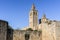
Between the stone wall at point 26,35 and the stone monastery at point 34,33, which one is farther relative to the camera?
the stone wall at point 26,35

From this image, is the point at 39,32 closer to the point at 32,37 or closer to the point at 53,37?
the point at 32,37

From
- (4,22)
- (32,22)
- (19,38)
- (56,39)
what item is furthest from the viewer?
(32,22)

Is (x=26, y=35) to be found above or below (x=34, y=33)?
below

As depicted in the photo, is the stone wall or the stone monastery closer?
the stone monastery

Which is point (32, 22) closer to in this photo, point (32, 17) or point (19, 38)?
point (32, 17)

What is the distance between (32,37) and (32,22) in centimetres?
2946

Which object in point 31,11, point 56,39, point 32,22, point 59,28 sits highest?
point 31,11

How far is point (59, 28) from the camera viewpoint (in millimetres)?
17250

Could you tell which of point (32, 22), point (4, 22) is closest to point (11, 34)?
point (4, 22)

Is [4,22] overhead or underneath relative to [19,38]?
Result: overhead

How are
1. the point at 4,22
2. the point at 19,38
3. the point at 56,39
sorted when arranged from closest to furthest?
the point at 56,39, the point at 4,22, the point at 19,38

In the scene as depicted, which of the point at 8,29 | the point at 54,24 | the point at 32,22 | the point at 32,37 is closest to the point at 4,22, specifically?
the point at 8,29

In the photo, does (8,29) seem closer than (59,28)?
No

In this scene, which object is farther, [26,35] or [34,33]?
[34,33]
